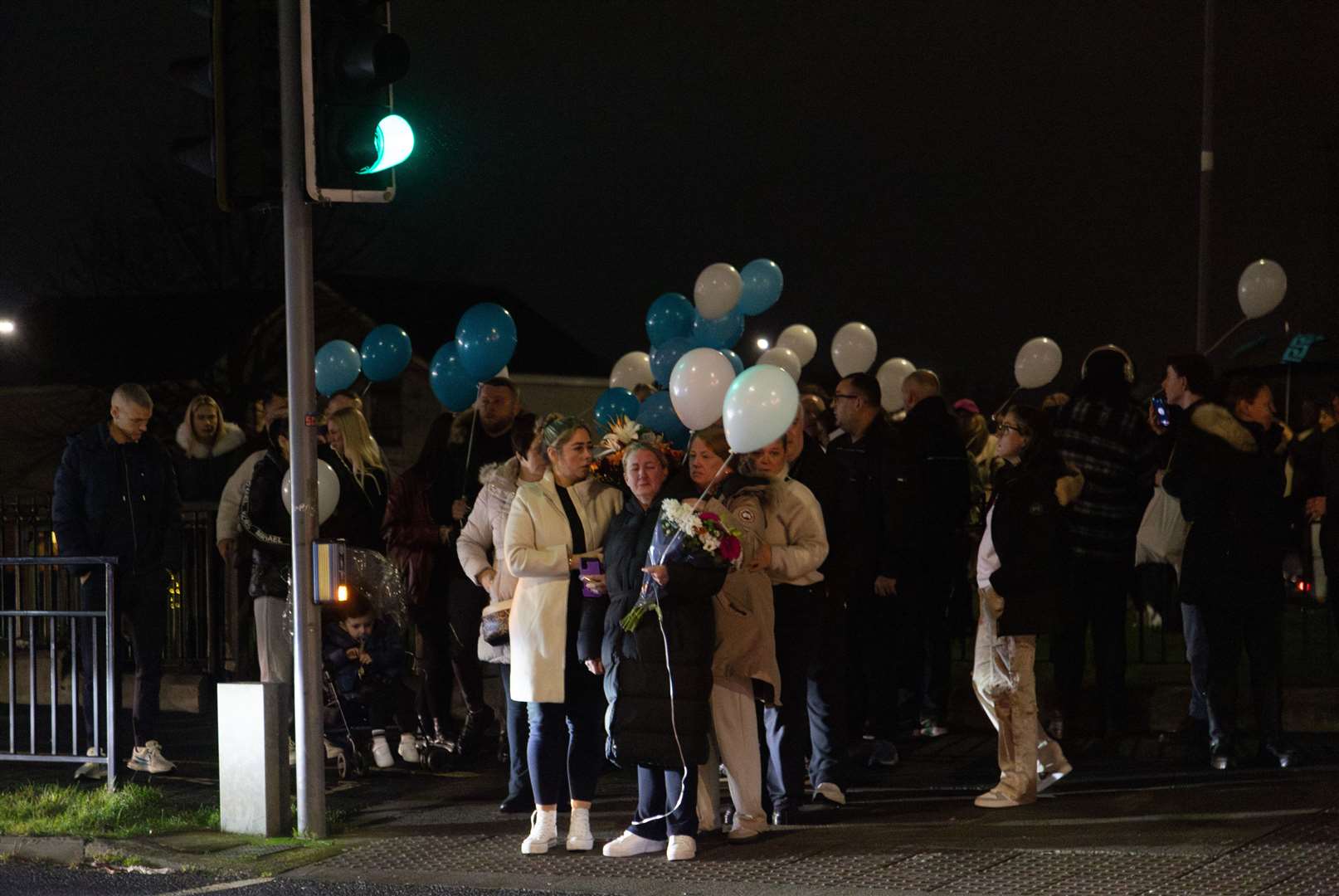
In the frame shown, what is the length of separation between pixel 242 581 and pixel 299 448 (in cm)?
380

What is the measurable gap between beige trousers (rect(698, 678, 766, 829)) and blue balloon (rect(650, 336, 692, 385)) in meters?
4.91

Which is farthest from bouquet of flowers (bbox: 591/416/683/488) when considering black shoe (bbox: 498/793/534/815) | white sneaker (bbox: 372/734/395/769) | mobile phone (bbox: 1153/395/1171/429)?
mobile phone (bbox: 1153/395/1171/429)

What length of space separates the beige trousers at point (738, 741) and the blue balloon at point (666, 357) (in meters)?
4.91

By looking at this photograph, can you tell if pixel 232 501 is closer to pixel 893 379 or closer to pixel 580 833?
pixel 580 833

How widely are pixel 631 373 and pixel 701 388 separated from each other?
247 inches

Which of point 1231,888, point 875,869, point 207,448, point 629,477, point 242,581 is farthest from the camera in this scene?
point 207,448

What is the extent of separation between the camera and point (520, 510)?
26.0 feet

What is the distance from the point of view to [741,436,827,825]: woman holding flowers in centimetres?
782

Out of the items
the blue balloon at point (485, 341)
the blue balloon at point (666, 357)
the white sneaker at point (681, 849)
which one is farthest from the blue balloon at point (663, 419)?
the white sneaker at point (681, 849)

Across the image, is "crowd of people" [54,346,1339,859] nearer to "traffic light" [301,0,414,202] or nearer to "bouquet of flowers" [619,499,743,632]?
"bouquet of flowers" [619,499,743,632]

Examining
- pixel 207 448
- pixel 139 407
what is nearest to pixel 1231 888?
pixel 139 407

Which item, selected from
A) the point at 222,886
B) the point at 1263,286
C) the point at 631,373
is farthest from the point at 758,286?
the point at 222,886

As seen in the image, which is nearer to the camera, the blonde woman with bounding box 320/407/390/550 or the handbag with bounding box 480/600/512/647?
the handbag with bounding box 480/600/512/647

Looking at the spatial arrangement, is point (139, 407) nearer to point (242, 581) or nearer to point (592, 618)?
point (242, 581)
